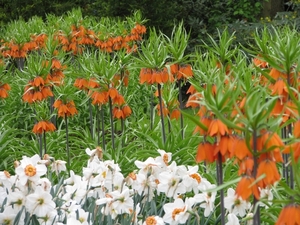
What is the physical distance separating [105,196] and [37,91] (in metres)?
2.17

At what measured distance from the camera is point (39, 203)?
2.81 meters

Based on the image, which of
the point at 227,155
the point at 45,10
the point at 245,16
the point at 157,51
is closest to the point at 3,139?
the point at 157,51

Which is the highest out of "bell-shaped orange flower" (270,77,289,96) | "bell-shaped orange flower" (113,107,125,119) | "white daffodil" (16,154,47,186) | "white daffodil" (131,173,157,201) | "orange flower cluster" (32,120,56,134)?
"bell-shaped orange flower" (270,77,289,96)

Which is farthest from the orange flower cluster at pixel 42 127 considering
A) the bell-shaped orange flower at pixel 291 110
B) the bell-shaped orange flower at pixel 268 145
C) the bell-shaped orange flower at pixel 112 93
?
the bell-shaped orange flower at pixel 268 145

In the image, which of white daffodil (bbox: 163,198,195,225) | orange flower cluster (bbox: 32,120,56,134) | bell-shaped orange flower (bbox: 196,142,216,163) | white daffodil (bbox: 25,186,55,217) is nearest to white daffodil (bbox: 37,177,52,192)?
white daffodil (bbox: 25,186,55,217)

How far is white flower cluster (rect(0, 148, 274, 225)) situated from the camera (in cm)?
282

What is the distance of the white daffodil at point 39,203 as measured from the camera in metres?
2.80

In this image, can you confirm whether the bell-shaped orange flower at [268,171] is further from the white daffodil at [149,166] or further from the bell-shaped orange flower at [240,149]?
the white daffodil at [149,166]

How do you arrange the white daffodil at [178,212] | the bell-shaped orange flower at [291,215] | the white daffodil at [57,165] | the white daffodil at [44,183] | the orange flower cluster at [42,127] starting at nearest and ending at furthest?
the bell-shaped orange flower at [291,215], the white daffodil at [178,212], the white daffodil at [44,183], the white daffodil at [57,165], the orange flower cluster at [42,127]

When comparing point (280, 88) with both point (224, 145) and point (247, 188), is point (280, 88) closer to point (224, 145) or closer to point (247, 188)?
point (224, 145)

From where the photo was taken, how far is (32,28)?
9.77m

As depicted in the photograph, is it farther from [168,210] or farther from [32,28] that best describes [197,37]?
[168,210]

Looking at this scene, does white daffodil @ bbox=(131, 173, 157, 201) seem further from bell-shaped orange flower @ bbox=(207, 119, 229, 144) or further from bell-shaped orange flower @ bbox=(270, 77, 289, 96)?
bell-shaped orange flower @ bbox=(207, 119, 229, 144)

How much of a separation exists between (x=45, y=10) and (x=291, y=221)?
1296cm
